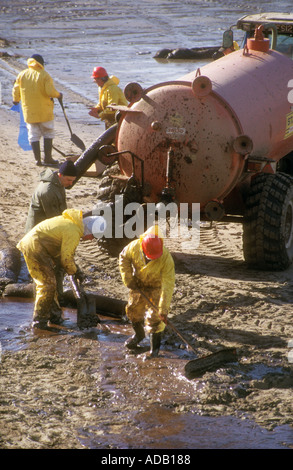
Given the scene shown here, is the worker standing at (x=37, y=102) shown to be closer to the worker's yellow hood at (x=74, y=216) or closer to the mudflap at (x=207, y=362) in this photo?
the worker's yellow hood at (x=74, y=216)

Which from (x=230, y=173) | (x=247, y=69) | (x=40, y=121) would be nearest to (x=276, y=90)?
Result: (x=247, y=69)

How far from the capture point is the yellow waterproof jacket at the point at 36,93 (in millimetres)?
13234

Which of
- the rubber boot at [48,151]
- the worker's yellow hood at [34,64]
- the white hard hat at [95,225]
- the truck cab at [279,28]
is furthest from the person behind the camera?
the rubber boot at [48,151]

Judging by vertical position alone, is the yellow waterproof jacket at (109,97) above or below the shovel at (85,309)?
above

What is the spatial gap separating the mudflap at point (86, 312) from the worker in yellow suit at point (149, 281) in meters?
0.57

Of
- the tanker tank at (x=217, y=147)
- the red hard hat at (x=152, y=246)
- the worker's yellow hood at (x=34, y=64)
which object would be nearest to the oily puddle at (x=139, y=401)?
the red hard hat at (x=152, y=246)

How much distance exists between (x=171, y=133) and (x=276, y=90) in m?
1.65

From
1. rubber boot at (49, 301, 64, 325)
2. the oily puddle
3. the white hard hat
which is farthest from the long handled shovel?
the white hard hat

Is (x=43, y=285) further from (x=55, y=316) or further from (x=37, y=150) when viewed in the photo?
(x=37, y=150)

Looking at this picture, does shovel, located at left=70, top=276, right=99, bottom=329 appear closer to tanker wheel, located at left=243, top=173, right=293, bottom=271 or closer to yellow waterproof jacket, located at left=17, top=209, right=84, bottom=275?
yellow waterproof jacket, located at left=17, top=209, right=84, bottom=275

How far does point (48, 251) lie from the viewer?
788cm

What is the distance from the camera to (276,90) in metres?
9.41

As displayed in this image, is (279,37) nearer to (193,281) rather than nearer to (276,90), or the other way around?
(276,90)

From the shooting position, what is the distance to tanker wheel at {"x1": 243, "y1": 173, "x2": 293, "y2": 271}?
886cm
